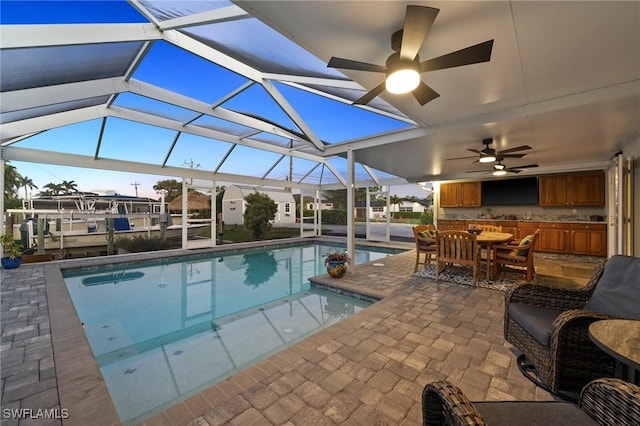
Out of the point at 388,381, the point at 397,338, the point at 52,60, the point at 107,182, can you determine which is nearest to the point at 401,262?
Answer: the point at 397,338

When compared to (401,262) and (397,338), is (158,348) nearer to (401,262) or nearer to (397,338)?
(397,338)

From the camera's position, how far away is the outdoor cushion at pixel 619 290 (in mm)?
1789

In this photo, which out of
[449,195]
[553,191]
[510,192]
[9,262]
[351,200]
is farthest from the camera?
[449,195]

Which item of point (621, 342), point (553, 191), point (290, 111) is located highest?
point (290, 111)

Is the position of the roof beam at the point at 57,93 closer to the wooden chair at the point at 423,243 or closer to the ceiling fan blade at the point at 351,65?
the ceiling fan blade at the point at 351,65

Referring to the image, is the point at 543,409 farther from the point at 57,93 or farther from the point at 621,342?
the point at 57,93

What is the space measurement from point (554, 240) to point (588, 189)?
5.16 feet

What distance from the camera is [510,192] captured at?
804cm

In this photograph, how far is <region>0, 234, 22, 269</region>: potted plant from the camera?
212 inches

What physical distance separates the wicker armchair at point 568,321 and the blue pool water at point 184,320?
7.03 feet

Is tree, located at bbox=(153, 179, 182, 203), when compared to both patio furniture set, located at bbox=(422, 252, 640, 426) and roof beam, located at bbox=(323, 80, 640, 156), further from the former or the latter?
patio furniture set, located at bbox=(422, 252, 640, 426)

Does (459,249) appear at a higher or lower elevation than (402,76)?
lower

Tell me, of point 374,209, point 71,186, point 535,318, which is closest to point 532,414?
point 535,318

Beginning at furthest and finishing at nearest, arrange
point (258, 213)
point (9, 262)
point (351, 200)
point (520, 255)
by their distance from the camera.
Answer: point (258, 213), point (9, 262), point (351, 200), point (520, 255)
